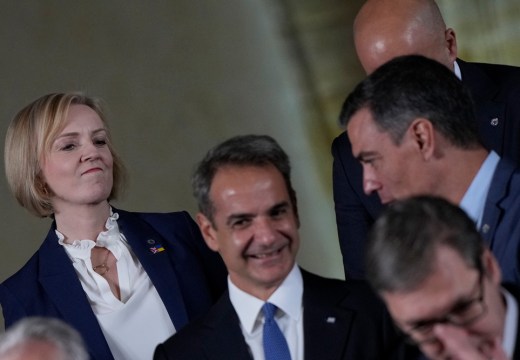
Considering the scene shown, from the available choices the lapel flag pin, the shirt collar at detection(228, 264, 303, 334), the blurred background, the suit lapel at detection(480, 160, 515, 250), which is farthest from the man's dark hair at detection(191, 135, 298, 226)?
the blurred background

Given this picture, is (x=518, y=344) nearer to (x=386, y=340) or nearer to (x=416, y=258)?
(x=416, y=258)

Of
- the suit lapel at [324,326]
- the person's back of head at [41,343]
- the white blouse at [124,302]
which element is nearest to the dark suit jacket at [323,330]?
the suit lapel at [324,326]

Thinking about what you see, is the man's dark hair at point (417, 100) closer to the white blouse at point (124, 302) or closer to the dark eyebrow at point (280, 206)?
the dark eyebrow at point (280, 206)

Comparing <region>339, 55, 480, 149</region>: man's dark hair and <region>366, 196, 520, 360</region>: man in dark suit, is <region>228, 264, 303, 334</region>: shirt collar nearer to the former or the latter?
<region>339, 55, 480, 149</region>: man's dark hair

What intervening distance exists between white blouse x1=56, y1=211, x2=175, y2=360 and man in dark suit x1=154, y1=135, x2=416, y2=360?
18.0 inches

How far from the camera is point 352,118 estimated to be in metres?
3.24

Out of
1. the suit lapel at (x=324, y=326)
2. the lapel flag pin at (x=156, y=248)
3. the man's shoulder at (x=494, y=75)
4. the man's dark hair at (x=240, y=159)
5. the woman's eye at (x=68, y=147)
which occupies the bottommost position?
the suit lapel at (x=324, y=326)

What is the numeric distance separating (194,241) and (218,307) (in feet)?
2.30

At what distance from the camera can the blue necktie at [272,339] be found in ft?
9.87

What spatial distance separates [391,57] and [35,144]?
0.99 m

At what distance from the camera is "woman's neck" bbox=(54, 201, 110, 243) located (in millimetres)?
3719

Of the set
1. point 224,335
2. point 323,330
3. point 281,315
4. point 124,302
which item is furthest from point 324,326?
point 124,302

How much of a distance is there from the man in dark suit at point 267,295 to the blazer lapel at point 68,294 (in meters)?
0.46

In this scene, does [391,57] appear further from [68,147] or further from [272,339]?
[272,339]
